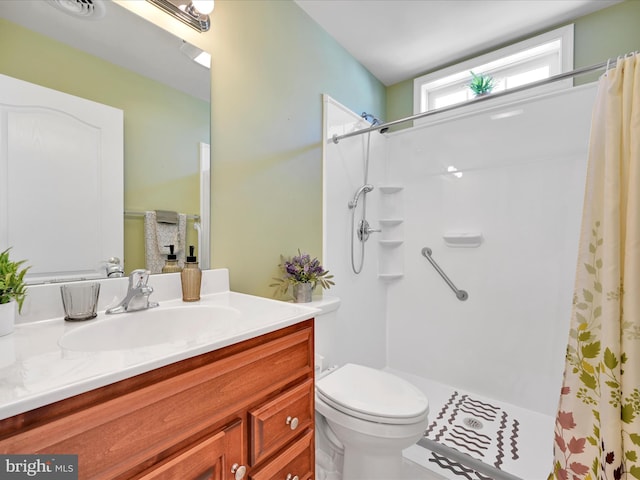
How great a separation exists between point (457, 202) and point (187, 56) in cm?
190

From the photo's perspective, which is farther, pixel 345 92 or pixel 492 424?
pixel 345 92

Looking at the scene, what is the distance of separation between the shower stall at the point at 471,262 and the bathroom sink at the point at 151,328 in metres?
0.68

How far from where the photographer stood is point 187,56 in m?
1.24

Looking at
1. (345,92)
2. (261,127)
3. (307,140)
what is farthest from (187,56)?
(345,92)

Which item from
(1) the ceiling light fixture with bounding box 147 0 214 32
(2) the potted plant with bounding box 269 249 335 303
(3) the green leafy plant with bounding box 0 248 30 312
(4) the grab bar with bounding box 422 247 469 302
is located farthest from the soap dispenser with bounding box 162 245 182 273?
(4) the grab bar with bounding box 422 247 469 302

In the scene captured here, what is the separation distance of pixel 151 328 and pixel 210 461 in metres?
0.47

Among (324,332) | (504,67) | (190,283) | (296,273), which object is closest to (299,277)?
(296,273)

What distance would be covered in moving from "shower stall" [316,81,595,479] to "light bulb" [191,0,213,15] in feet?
2.84

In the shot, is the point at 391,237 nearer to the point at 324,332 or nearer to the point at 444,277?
the point at 444,277

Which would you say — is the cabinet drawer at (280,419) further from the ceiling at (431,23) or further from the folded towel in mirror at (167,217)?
the ceiling at (431,23)

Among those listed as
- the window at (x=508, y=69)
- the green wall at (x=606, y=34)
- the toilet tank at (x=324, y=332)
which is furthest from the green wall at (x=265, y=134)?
the green wall at (x=606, y=34)

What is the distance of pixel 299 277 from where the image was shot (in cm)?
159

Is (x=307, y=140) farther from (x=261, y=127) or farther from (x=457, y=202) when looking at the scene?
(x=457, y=202)

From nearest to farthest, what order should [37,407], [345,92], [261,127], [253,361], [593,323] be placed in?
[37,407] → [253,361] → [593,323] → [261,127] → [345,92]
